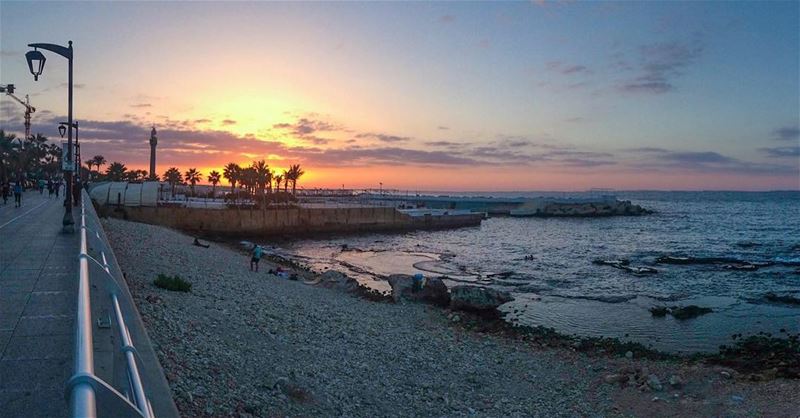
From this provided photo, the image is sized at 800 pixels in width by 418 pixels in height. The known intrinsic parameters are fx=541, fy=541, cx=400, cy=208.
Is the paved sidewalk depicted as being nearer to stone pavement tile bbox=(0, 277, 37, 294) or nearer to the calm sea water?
stone pavement tile bbox=(0, 277, 37, 294)

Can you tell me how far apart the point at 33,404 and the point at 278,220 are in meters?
54.3

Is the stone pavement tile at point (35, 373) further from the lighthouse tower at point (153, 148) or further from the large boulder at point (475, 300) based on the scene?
the lighthouse tower at point (153, 148)

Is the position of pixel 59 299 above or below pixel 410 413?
above

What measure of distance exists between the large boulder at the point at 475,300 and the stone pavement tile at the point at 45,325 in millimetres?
15039

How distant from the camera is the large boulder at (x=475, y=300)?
66.3ft

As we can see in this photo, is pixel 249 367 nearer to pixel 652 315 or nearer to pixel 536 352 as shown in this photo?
pixel 536 352

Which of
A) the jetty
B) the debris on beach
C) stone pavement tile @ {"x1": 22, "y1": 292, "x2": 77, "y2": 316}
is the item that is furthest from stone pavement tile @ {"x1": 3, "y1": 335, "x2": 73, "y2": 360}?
the jetty

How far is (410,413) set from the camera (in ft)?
32.8

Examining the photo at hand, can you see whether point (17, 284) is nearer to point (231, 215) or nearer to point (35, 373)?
point (35, 373)

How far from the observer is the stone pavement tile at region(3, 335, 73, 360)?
18.1 ft

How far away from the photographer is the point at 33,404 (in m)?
4.49

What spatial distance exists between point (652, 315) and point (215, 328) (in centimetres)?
1681

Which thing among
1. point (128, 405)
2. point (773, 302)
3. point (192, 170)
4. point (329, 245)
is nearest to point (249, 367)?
point (128, 405)

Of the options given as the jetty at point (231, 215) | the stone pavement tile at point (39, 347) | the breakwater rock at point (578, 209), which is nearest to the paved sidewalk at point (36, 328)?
the stone pavement tile at point (39, 347)
